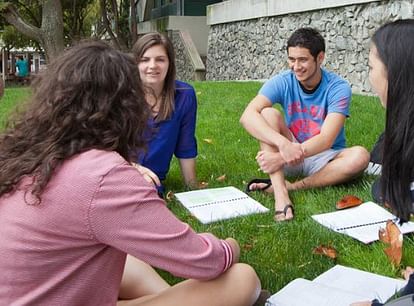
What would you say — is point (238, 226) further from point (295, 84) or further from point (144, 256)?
point (144, 256)

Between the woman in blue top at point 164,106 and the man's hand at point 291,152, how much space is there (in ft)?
2.32

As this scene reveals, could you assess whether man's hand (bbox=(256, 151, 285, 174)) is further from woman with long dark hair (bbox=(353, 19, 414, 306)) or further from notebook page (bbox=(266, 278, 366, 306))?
woman with long dark hair (bbox=(353, 19, 414, 306))

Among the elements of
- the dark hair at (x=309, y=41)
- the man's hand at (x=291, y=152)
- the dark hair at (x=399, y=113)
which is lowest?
the man's hand at (x=291, y=152)

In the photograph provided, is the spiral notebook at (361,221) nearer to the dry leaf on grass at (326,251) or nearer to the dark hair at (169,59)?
the dry leaf on grass at (326,251)

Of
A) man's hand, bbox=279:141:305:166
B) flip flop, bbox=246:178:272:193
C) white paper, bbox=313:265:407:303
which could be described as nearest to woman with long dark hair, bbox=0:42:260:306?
white paper, bbox=313:265:407:303

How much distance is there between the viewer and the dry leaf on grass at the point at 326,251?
2969 millimetres

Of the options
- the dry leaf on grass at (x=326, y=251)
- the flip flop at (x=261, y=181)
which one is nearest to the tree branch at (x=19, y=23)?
the flip flop at (x=261, y=181)

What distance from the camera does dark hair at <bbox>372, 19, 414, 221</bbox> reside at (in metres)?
1.96

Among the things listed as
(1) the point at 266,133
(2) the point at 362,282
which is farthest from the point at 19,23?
(2) the point at 362,282

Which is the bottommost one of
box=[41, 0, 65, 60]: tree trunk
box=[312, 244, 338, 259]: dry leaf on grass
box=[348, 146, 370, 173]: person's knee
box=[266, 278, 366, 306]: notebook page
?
box=[312, 244, 338, 259]: dry leaf on grass

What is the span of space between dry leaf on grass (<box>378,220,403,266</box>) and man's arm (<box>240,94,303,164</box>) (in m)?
0.72

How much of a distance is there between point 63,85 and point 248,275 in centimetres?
94

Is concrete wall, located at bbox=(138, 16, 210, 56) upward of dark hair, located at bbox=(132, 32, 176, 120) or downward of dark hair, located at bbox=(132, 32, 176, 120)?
upward

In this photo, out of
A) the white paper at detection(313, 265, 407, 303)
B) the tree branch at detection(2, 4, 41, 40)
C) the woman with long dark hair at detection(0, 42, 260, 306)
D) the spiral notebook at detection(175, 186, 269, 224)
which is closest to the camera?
the woman with long dark hair at detection(0, 42, 260, 306)
